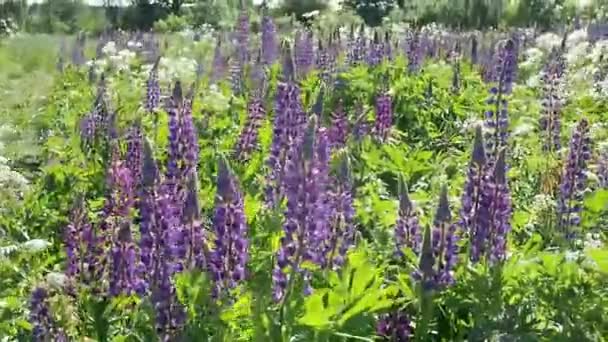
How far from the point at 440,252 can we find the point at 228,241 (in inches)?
32.2

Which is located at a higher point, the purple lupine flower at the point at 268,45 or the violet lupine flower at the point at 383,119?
the purple lupine flower at the point at 268,45

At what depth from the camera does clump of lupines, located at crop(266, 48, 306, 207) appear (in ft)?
15.4

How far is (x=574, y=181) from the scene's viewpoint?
15.0ft

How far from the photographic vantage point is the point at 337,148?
18.2 ft

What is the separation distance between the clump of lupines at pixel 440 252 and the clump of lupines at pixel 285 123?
143 cm

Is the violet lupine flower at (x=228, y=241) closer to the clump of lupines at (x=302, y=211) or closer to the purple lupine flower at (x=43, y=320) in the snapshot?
the clump of lupines at (x=302, y=211)

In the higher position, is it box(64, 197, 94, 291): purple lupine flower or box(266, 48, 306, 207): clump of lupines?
box(266, 48, 306, 207): clump of lupines

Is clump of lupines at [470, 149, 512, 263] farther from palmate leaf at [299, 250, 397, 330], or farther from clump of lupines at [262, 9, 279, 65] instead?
clump of lupines at [262, 9, 279, 65]

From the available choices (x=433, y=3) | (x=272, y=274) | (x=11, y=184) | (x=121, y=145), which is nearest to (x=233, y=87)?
(x=121, y=145)

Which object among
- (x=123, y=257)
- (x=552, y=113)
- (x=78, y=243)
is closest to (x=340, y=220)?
(x=123, y=257)

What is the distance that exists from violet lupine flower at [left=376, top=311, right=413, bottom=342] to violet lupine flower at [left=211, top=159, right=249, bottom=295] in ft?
2.04

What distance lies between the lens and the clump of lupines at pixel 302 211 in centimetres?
318

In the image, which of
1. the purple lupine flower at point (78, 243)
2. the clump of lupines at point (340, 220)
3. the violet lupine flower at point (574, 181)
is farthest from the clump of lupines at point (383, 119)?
the purple lupine flower at point (78, 243)

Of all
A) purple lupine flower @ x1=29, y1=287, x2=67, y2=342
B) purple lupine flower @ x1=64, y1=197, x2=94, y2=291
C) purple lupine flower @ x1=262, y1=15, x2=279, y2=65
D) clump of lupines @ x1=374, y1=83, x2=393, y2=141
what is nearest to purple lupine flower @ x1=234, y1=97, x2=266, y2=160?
clump of lupines @ x1=374, y1=83, x2=393, y2=141
